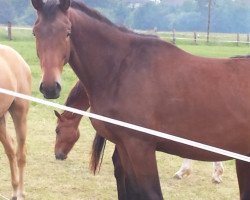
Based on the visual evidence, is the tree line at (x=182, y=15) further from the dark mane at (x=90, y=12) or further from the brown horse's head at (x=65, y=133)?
the dark mane at (x=90, y=12)

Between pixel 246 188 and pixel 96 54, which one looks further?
pixel 246 188

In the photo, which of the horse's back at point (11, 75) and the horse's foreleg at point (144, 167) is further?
the horse's back at point (11, 75)

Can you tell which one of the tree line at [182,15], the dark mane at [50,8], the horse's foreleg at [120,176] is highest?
the dark mane at [50,8]

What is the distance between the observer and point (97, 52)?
3.51 meters

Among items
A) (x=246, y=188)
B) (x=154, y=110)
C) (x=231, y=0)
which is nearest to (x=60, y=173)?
(x=246, y=188)

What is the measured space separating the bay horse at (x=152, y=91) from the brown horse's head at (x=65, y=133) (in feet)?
8.60

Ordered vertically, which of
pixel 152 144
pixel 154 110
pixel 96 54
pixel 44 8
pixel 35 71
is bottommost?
pixel 35 71

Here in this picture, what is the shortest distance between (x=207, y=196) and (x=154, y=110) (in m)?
2.57

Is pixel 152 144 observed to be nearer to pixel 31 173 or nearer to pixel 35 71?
pixel 31 173

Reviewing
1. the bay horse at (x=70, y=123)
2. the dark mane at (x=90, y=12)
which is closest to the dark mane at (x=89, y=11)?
the dark mane at (x=90, y=12)

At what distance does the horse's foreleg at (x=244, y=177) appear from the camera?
4090mm

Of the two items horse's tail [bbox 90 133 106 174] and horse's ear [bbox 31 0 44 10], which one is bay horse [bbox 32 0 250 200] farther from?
horse's tail [bbox 90 133 106 174]

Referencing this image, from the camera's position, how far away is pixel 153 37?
360 centimetres

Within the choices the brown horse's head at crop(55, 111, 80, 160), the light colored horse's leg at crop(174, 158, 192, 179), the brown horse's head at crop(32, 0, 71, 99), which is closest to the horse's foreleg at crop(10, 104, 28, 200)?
the brown horse's head at crop(55, 111, 80, 160)
